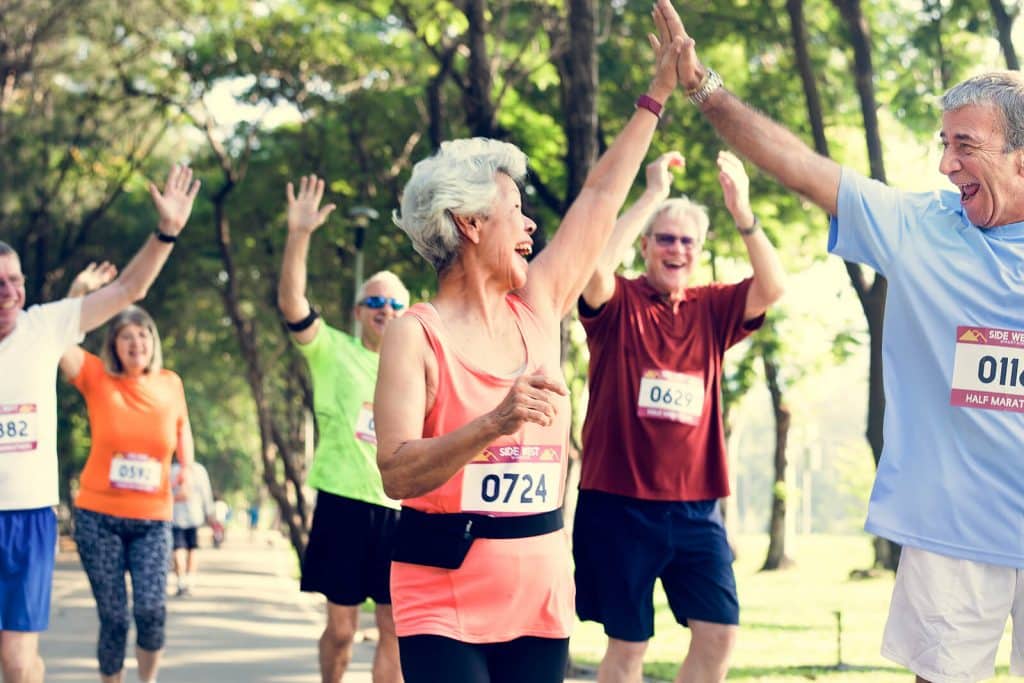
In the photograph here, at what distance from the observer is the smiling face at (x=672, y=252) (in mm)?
6684

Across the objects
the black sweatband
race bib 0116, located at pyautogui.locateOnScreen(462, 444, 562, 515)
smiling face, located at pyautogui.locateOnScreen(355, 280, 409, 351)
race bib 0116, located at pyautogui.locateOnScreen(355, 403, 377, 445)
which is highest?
smiling face, located at pyautogui.locateOnScreen(355, 280, 409, 351)

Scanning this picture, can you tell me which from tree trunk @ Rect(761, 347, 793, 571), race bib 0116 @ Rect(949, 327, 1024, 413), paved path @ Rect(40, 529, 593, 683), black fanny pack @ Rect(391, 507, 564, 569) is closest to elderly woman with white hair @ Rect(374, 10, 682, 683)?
black fanny pack @ Rect(391, 507, 564, 569)

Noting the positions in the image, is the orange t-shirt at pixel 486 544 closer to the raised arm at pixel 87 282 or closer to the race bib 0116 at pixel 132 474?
the raised arm at pixel 87 282

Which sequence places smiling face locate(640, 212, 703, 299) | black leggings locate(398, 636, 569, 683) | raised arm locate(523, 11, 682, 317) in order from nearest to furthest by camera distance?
black leggings locate(398, 636, 569, 683) → raised arm locate(523, 11, 682, 317) → smiling face locate(640, 212, 703, 299)

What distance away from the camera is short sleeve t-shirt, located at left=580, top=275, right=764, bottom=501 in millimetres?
6449

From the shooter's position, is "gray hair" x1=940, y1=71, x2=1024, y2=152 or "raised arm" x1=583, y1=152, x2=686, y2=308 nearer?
"gray hair" x1=940, y1=71, x2=1024, y2=152

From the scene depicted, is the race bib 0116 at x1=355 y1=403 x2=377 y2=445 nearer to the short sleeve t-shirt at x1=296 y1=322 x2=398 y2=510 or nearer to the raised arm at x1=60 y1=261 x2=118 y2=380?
the short sleeve t-shirt at x1=296 y1=322 x2=398 y2=510

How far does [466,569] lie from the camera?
4.00 metres

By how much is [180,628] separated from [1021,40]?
9265 mm

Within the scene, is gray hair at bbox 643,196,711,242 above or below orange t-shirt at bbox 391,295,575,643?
above

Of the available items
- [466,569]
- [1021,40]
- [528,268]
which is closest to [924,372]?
[528,268]

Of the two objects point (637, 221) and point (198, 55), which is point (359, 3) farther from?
point (637, 221)

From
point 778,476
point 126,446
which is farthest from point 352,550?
point 778,476

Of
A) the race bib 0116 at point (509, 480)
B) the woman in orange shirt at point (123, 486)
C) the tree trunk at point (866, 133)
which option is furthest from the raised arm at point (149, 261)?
the tree trunk at point (866, 133)
